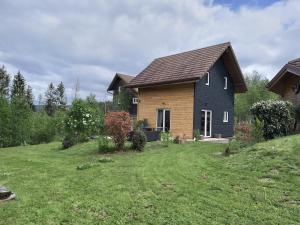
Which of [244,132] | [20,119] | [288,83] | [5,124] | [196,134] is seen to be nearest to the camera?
[244,132]

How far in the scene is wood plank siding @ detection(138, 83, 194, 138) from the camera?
21.1 metres

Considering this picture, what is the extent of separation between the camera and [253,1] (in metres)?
11.9

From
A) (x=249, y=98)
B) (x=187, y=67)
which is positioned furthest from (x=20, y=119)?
(x=249, y=98)

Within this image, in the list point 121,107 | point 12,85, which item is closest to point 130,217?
point 121,107

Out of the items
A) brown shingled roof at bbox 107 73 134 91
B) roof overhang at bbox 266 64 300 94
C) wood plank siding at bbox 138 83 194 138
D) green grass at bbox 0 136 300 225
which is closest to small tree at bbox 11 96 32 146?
wood plank siding at bbox 138 83 194 138

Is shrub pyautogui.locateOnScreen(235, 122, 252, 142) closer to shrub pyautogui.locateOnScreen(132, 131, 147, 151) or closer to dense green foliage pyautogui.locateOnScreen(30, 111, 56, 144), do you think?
shrub pyautogui.locateOnScreen(132, 131, 147, 151)

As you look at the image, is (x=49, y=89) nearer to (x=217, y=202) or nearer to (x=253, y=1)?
(x=253, y=1)

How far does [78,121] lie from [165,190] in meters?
11.9

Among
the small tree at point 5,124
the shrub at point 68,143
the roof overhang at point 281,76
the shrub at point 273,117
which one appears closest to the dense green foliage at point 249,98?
the roof overhang at point 281,76

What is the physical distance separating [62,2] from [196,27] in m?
6.77

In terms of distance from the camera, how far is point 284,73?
16141 mm

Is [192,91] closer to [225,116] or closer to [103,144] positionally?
[225,116]

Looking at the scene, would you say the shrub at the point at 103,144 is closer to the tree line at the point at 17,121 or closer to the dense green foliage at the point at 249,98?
the tree line at the point at 17,121

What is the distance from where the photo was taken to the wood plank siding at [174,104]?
21.1 metres
